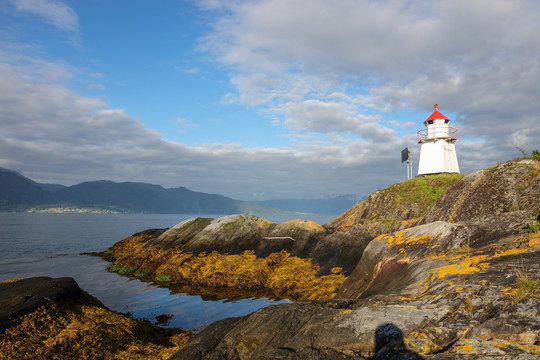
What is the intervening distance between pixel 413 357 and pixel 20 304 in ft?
42.9

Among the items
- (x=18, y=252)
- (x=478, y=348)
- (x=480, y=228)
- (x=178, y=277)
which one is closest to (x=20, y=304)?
(x=478, y=348)

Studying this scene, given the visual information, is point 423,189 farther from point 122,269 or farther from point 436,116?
point 122,269

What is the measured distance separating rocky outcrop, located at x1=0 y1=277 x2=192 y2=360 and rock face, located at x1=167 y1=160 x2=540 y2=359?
3.99m

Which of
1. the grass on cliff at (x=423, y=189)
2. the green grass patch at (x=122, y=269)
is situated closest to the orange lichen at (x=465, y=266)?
the grass on cliff at (x=423, y=189)

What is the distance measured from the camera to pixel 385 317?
243 inches

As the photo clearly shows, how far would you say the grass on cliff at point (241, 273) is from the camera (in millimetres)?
20234

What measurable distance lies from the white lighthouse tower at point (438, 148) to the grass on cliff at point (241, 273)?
31.0 metres

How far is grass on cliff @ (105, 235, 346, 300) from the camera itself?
2023 cm

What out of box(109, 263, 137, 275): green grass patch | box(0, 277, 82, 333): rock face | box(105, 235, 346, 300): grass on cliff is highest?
box(0, 277, 82, 333): rock face

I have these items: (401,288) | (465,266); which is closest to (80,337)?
(401,288)

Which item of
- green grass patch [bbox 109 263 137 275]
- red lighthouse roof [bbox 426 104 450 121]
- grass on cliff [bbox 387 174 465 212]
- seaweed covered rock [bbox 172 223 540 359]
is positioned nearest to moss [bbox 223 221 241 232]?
green grass patch [bbox 109 263 137 275]

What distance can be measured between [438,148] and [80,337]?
4845cm

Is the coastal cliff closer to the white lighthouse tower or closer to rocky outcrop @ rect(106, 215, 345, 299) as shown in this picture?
rocky outcrop @ rect(106, 215, 345, 299)

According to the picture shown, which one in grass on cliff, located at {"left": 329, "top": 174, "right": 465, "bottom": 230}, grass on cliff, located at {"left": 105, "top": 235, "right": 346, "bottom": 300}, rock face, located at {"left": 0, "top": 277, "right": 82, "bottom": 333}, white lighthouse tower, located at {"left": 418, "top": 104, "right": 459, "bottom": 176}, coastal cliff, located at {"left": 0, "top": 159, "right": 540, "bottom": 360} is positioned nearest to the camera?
coastal cliff, located at {"left": 0, "top": 159, "right": 540, "bottom": 360}
